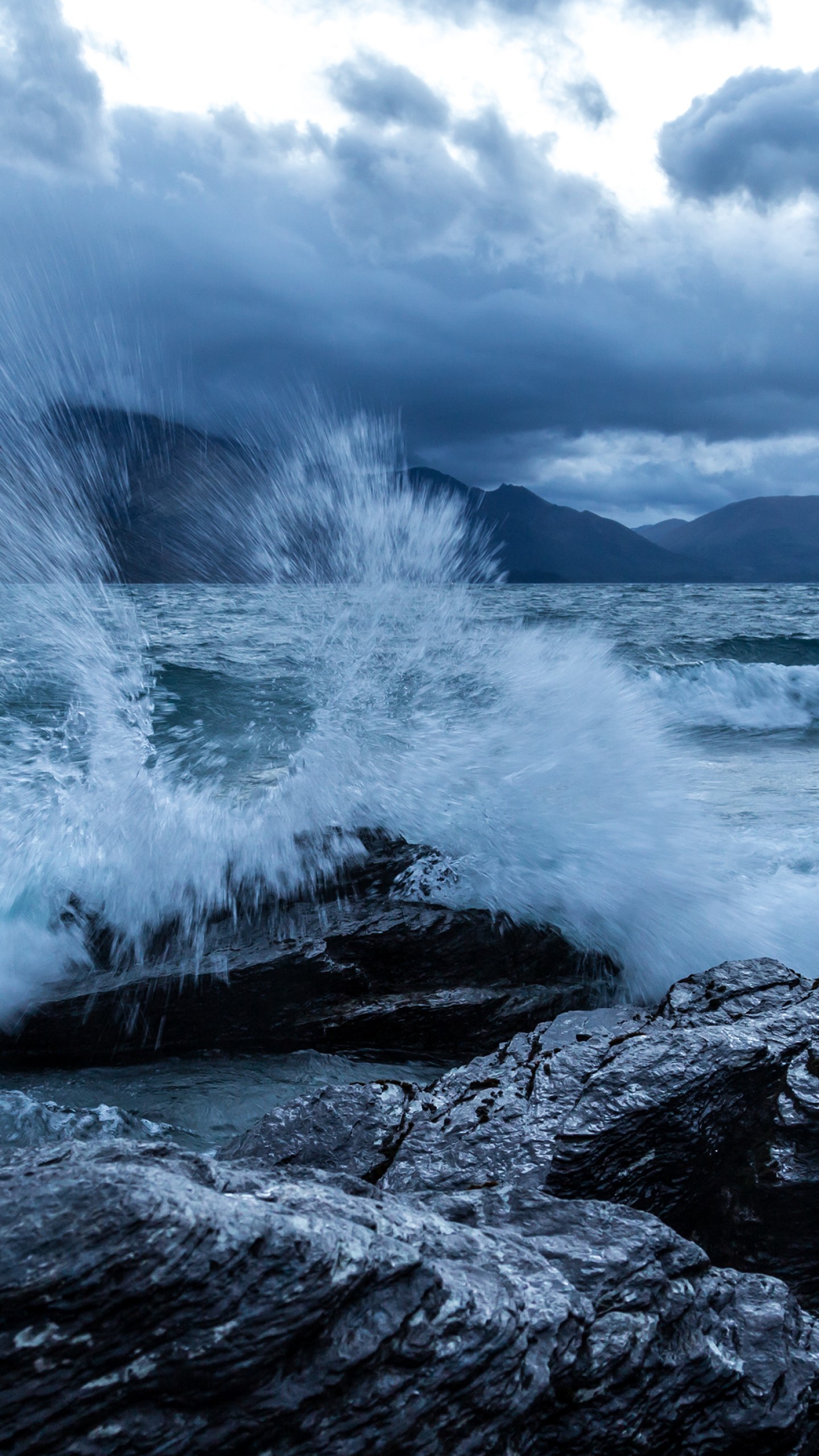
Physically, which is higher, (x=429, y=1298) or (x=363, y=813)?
(x=363, y=813)

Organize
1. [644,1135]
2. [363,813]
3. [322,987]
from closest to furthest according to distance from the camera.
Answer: [644,1135], [322,987], [363,813]

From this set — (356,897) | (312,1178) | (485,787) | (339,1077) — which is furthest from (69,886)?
(312,1178)

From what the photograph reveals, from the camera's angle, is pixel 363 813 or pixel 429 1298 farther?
pixel 363 813

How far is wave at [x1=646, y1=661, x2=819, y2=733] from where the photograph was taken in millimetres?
16797

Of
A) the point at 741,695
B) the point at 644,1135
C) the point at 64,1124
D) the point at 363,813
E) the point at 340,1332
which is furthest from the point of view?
the point at 741,695

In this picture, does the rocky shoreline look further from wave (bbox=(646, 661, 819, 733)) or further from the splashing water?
wave (bbox=(646, 661, 819, 733))

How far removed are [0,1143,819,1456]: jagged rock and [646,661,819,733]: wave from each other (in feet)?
50.3

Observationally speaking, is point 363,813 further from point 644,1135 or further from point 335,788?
point 644,1135

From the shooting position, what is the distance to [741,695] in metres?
19.2

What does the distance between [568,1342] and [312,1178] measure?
65 centimetres

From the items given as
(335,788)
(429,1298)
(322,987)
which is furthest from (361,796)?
(429,1298)

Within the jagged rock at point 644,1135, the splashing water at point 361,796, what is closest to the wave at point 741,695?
the splashing water at point 361,796

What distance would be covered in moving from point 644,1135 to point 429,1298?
121 cm

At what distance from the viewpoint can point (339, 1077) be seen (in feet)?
13.0
